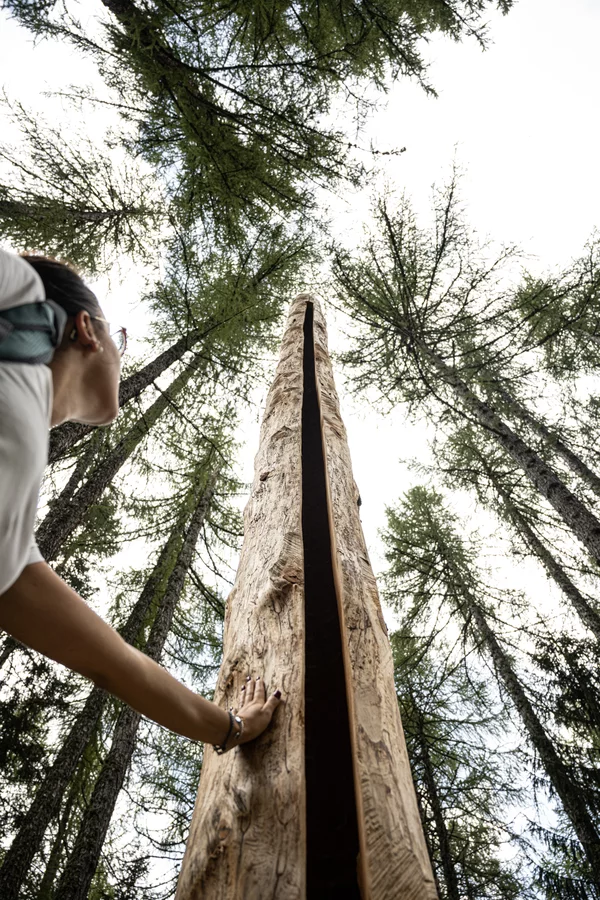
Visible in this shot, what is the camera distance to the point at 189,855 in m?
1.00

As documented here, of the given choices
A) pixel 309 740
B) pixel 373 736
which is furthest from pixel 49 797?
pixel 373 736

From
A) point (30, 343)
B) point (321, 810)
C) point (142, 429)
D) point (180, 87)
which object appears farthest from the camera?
point (142, 429)

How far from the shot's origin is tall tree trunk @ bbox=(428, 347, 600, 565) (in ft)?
19.2

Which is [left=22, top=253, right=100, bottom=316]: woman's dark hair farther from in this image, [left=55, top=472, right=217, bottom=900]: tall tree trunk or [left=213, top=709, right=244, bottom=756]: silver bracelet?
[left=55, top=472, right=217, bottom=900]: tall tree trunk

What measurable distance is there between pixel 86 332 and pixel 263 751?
121 centimetres

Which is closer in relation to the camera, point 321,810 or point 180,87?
point 321,810

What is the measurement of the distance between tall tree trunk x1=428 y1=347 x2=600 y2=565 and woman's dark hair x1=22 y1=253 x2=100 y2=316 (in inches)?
241

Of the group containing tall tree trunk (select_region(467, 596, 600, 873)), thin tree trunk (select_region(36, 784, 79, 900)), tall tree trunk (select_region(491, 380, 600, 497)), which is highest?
tall tree trunk (select_region(491, 380, 600, 497))

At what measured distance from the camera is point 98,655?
1.07m

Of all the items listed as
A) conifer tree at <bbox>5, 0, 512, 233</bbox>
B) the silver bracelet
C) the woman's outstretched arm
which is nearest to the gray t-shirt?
the woman's outstretched arm

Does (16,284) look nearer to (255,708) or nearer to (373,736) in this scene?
(255,708)

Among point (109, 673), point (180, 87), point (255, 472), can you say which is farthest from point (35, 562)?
point (180, 87)

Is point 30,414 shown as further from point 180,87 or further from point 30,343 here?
point 180,87

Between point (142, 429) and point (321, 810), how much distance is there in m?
6.35
